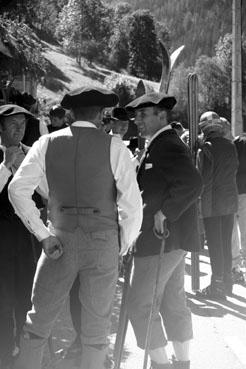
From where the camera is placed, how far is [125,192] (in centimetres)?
325

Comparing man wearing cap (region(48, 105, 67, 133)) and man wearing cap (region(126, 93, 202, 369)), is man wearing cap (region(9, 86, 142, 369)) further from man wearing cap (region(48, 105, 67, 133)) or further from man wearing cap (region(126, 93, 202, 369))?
man wearing cap (region(48, 105, 67, 133))

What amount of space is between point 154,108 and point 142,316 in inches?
52.8

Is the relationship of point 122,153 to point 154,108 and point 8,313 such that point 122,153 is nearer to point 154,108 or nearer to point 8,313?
point 154,108

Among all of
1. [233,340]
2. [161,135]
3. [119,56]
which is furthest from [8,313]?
[119,56]

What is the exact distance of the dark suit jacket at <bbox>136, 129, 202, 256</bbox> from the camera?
3.63 meters

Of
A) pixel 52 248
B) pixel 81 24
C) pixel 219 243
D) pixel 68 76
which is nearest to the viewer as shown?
pixel 52 248

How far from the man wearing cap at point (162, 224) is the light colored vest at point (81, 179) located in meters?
0.52

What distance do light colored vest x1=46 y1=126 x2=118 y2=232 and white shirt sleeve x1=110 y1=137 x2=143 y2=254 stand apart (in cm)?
4

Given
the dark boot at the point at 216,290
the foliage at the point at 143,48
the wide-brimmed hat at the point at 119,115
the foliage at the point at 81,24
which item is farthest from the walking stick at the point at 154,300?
the foliage at the point at 143,48

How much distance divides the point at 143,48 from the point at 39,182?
11211 centimetres

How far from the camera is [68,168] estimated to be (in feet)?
10.5

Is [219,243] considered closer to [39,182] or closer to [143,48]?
[39,182]

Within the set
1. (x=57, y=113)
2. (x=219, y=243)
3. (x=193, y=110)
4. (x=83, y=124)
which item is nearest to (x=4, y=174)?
(x=83, y=124)

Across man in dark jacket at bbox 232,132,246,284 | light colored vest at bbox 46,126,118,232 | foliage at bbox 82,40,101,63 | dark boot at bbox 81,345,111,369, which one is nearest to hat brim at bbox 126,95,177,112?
light colored vest at bbox 46,126,118,232
